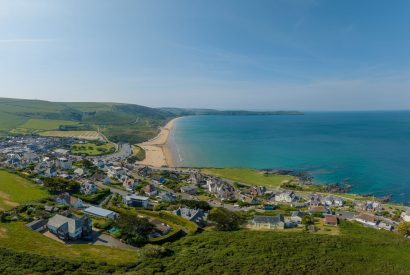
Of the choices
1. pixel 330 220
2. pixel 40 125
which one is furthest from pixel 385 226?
pixel 40 125

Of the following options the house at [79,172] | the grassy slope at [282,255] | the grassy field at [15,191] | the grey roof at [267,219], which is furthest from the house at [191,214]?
the house at [79,172]

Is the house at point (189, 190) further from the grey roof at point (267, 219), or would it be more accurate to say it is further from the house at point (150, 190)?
the grey roof at point (267, 219)

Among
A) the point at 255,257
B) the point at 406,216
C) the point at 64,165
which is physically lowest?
the point at 406,216

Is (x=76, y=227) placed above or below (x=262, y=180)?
above

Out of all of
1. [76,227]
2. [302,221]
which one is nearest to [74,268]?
[76,227]

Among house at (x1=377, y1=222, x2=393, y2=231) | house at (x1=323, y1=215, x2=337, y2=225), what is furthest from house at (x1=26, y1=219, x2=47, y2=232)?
house at (x1=377, y1=222, x2=393, y2=231)

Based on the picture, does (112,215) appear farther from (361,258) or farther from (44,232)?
(361,258)

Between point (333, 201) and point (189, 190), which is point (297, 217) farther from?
point (189, 190)
